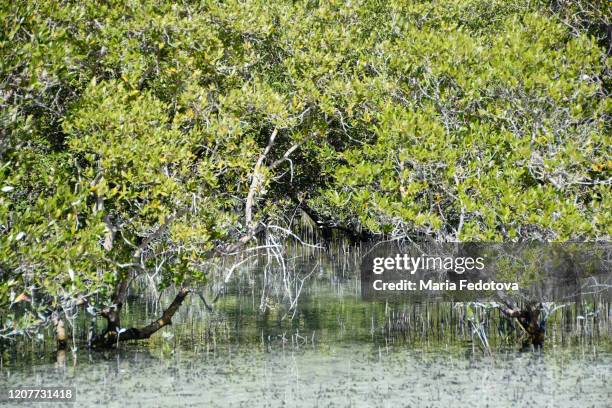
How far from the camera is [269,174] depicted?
500 inches

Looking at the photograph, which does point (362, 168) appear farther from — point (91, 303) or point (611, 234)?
point (91, 303)

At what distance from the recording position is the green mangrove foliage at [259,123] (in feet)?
34.9

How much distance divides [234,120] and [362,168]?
184 centimetres

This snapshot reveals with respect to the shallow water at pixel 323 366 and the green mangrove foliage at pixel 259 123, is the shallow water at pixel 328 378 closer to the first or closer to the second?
the shallow water at pixel 323 366

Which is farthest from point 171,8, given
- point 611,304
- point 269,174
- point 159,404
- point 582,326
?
point 611,304

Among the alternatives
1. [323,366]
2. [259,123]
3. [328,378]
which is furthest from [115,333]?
[259,123]

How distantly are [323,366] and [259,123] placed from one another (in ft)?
12.1

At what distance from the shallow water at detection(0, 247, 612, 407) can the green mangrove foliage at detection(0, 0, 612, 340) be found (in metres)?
0.83

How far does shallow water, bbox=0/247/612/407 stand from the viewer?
10070mm

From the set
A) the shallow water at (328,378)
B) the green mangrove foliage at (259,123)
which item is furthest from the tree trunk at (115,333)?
A: the shallow water at (328,378)

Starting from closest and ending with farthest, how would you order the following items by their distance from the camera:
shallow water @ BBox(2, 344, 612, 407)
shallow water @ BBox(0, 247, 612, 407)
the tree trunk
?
shallow water @ BBox(2, 344, 612, 407), shallow water @ BBox(0, 247, 612, 407), the tree trunk

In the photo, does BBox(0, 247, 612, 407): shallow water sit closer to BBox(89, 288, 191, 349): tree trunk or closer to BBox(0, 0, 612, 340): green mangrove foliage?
BBox(89, 288, 191, 349): tree trunk

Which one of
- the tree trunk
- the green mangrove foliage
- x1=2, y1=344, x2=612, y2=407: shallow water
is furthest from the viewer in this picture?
the tree trunk

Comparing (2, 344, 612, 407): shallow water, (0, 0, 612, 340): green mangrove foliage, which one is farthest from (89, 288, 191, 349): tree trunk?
(2, 344, 612, 407): shallow water
